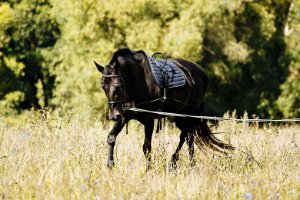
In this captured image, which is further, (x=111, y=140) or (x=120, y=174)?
(x=111, y=140)

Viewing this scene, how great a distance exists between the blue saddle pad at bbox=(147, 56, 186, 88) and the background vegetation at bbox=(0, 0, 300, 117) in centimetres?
1297

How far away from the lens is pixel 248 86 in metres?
29.0

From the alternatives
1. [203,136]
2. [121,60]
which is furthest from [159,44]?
[121,60]

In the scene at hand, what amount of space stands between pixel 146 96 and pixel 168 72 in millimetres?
685

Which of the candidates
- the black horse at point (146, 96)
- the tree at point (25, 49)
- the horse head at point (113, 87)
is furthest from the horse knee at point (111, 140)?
the tree at point (25, 49)

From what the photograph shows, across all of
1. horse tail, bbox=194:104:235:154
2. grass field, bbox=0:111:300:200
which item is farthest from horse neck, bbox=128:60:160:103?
horse tail, bbox=194:104:235:154

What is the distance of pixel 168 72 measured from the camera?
7.17 m

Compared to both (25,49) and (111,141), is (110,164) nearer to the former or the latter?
(111,141)

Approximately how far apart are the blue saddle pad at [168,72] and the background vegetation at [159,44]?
1297 centimetres

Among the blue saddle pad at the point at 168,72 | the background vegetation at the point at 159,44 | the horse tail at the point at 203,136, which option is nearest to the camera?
the blue saddle pad at the point at 168,72

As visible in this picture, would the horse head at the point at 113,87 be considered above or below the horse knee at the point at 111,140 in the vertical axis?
above

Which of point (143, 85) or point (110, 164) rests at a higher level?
point (143, 85)

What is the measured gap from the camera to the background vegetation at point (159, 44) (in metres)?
21.8

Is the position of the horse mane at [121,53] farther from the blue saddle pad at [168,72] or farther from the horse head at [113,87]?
the blue saddle pad at [168,72]
